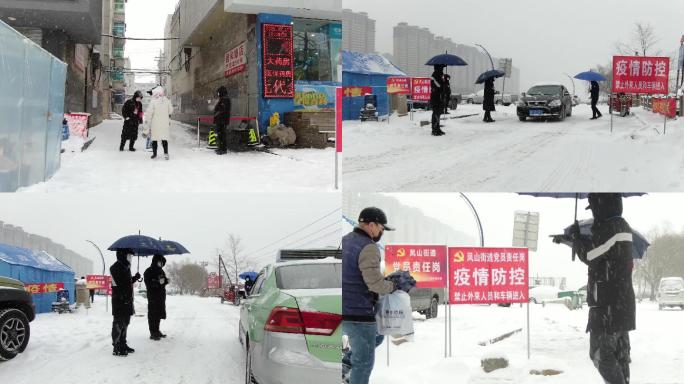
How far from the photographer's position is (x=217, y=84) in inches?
706

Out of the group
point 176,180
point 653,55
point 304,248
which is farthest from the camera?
point 176,180

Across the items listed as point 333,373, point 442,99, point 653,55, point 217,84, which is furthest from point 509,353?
point 217,84

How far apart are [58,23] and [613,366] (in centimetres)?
1205

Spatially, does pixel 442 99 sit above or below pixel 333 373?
above

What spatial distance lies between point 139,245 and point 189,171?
402 cm

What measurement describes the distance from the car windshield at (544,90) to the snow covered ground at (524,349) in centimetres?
194

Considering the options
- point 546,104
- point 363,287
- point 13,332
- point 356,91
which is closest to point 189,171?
point 356,91

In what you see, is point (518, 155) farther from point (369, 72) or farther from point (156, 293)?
point (156, 293)

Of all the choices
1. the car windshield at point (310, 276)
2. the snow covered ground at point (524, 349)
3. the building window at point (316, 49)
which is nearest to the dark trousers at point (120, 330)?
the car windshield at point (310, 276)

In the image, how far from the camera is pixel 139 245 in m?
4.06

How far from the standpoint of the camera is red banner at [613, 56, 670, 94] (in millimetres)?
5113

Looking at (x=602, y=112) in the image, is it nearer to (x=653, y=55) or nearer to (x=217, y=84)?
(x=653, y=55)

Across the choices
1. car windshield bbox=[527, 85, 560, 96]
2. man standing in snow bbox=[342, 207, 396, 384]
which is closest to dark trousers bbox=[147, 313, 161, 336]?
man standing in snow bbox=[342, 207, 396, 384]

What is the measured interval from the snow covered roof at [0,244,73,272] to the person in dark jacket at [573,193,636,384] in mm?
3324
